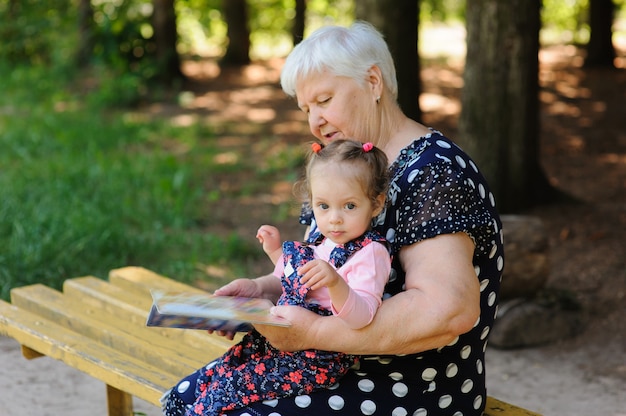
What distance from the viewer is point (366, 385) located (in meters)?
2.32

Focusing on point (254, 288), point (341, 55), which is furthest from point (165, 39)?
point (341, 55)

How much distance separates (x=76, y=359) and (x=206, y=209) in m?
4.05

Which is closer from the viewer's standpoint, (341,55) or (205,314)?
(205,314)

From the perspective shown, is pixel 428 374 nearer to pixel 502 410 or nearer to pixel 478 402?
pixel 478 402

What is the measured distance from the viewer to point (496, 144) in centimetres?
605

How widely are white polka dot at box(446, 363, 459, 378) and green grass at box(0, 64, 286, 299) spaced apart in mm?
3272

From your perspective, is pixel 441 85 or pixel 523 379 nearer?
pixel 523 379

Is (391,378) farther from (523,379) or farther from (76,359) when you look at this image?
(523,379)

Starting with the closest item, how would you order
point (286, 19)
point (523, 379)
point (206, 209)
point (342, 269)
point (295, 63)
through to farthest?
point (342, 269) < point (295, 63) < point (523, 379) < point (206, 209) < point (286, 19)

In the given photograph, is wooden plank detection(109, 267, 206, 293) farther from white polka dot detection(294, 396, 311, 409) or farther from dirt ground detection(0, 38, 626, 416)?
white polka dot detection(294, 396, 311, 409)

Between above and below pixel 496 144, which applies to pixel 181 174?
below

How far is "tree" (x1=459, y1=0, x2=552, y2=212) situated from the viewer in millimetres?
5840

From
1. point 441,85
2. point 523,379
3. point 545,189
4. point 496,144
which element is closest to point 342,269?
point 523,379

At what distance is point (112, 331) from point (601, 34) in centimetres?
1023
